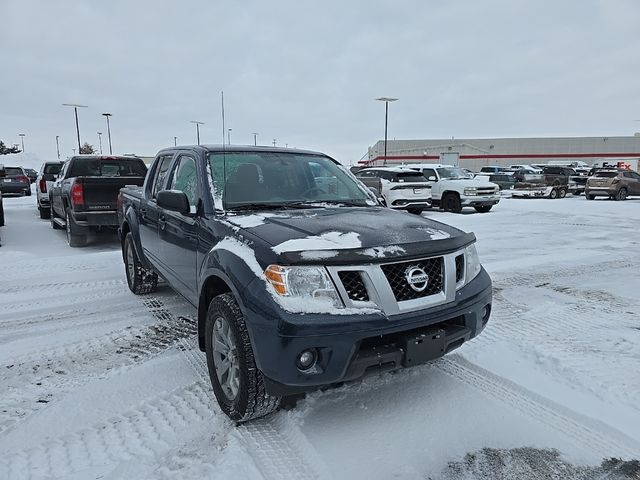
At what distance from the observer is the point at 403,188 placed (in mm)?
14000

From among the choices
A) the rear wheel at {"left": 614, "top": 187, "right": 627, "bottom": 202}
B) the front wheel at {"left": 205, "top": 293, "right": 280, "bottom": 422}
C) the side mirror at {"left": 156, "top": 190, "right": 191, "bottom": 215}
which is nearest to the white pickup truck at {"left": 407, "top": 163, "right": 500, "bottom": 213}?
the rear wheel at {"left": 614, "top": 187, "right": 627, "bottom": 202}

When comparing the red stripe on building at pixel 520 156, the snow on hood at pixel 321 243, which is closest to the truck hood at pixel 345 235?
the snow on hood at pixel 321 243

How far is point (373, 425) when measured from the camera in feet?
9.10

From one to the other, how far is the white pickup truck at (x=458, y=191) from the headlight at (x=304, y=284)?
1284cm

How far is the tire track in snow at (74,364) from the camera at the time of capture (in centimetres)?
311

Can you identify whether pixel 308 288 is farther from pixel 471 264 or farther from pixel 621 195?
pixel 621 195

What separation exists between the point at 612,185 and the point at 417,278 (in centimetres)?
2240

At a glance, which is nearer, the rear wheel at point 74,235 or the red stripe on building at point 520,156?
the rear wheel at point 74,235

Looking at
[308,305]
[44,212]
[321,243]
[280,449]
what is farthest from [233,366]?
[44,212]

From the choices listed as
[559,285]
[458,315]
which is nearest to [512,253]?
[559,285]

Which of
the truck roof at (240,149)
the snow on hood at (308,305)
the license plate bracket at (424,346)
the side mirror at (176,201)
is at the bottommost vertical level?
the license plate bracket at (424,346)

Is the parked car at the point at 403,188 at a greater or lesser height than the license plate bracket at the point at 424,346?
greater

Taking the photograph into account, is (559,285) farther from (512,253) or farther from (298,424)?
(298,424)

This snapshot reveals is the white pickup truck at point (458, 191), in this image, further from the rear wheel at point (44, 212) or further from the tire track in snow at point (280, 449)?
the tire track in snow at point (280, 449)
